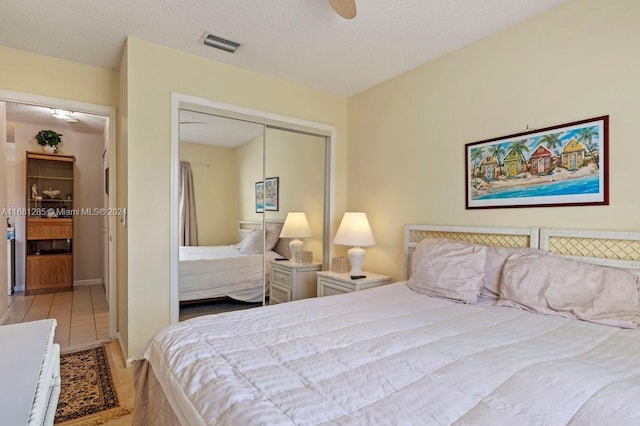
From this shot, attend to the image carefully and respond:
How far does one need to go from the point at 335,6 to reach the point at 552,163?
167 centimetres

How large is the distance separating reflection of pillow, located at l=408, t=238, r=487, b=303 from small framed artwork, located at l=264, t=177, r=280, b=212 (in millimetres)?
1551

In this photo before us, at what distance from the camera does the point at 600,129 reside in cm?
199

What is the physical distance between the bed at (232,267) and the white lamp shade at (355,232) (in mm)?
681

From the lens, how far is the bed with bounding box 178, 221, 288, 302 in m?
2.99

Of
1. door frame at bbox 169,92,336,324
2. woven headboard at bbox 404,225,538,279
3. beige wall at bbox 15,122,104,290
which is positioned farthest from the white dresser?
beige wall at bbox 15,122,104,290

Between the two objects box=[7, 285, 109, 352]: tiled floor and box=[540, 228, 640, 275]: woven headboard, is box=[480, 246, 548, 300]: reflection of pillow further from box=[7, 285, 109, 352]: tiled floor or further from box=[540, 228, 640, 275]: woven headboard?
box=[7, 285, 109, 352]: tiled floor

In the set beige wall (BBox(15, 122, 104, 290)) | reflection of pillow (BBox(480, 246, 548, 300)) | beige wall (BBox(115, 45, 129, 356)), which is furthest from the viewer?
beige wall (BBox(15, 122, 104, 290))

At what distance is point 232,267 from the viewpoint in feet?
10.8

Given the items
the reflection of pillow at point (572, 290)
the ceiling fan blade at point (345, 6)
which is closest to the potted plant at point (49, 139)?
the ceiling fan blade at point (345, 6)

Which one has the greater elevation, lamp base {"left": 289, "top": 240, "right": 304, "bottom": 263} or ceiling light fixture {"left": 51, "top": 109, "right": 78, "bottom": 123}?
ceiling light fixture {"left": 51, "top": 109, "right": 78, "bottom": 123}

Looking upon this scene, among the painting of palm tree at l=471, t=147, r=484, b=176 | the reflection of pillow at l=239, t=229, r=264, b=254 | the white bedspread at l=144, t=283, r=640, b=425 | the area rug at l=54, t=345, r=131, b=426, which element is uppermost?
the painting of palm tree at l=471, t=147, r=484, b=176

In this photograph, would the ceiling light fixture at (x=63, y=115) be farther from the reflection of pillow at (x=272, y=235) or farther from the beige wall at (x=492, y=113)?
the beige wall at (x=492, y=113)

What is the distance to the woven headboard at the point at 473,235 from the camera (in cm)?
228

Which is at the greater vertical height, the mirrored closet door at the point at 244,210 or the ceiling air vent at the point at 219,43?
the ceiling air vent at the point at 219,43
